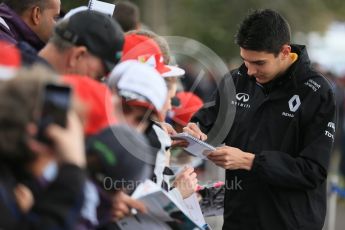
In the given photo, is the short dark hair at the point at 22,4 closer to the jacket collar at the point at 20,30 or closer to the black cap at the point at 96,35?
the jacket collar at the point at 20,30

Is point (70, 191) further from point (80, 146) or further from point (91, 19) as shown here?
point (91, 19)

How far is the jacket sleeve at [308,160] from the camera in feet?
14.5

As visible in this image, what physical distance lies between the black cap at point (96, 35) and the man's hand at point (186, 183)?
116 cm

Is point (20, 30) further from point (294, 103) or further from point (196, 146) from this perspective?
point (294, 103)

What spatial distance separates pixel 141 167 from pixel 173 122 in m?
2.75

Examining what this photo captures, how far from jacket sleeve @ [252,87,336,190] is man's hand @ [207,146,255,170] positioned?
0.14 feet

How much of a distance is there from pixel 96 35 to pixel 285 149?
1.71m

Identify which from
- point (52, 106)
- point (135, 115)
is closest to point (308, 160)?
point (135, 115)

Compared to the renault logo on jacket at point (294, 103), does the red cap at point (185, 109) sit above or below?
below

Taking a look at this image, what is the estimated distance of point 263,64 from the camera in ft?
15.1

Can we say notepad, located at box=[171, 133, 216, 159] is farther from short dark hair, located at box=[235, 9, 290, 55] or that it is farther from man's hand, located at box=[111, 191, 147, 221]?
man's hand, located at box=[111, 191, 147, 221]

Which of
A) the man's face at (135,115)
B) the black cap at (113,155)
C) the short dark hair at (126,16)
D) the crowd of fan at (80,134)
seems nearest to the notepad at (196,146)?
the crowd of fan at (80,134)

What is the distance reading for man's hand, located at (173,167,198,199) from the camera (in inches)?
168

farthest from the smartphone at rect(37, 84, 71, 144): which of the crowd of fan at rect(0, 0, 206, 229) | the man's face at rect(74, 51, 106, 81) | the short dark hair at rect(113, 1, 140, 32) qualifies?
the short dark hair at rect(113, 1, 140, 32)
